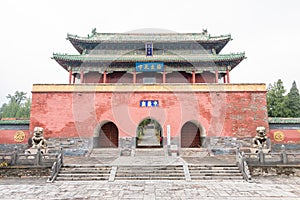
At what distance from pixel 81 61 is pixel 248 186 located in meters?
13.3

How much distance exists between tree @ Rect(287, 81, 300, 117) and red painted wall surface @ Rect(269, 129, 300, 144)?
31.0ft

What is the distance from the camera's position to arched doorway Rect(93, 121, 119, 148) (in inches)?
571

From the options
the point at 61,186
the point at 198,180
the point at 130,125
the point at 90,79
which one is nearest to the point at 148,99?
the point at 130,125

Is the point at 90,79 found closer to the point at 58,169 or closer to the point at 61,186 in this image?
the point at 58,169

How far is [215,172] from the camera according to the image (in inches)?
338

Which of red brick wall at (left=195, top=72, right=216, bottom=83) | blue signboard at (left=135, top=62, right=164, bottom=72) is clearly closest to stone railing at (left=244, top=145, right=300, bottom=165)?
red brick wall at (left=195, top=72, right=216, bottom=83)

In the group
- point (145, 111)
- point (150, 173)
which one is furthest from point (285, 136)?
point (150, 173)

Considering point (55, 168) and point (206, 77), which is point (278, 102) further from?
point (55, 168)

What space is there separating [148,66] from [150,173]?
30.4ft

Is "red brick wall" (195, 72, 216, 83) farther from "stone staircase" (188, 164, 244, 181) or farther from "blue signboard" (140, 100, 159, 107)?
"stone staircase" (188, 164, 244, 181)

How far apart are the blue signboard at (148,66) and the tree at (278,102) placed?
1392 centimetres

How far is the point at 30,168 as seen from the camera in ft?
28.9

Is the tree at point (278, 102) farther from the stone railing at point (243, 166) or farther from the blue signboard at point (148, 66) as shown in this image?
the stone railing at point (243, 166)

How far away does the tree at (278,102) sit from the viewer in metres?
21.2
